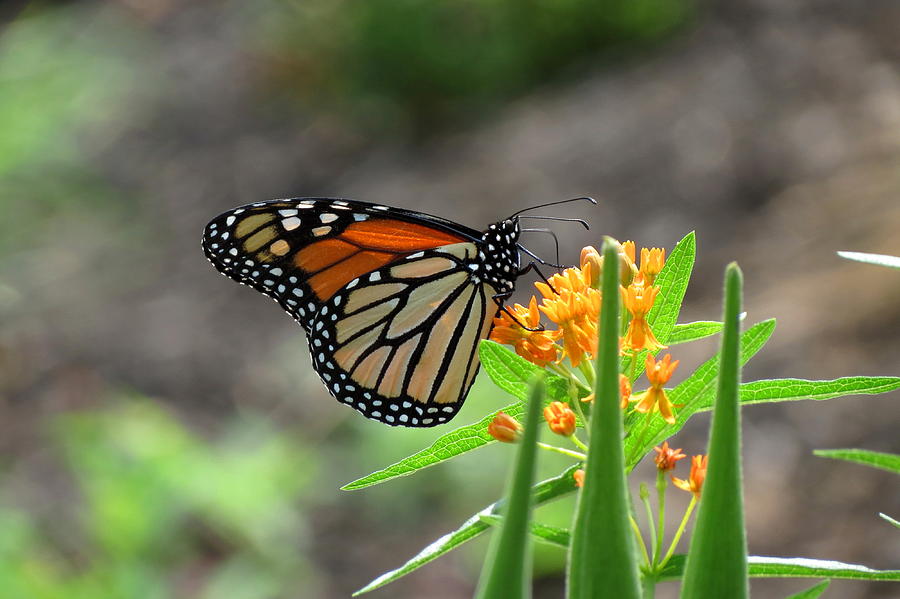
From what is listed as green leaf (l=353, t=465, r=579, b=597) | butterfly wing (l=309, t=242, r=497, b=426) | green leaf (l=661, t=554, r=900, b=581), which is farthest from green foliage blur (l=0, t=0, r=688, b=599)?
green leaf (l=661, t=554, r=900, b=581)

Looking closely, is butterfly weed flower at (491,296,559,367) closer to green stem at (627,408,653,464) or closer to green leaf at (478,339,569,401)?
green leaf at (478,339,569,401)

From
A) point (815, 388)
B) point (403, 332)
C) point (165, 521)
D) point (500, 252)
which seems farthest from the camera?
point (165, 521)

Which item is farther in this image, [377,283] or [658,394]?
[377,283]

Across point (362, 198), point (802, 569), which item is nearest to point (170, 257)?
point (362, 198)

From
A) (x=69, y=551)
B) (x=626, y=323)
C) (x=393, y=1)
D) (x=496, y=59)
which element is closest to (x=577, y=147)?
(x=496, y=59)

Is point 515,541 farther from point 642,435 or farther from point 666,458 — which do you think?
point 666,458

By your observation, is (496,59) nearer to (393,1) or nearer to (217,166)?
(393,1)

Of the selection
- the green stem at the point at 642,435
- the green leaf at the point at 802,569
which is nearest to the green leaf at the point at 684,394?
the green stem at the point at 642,435
